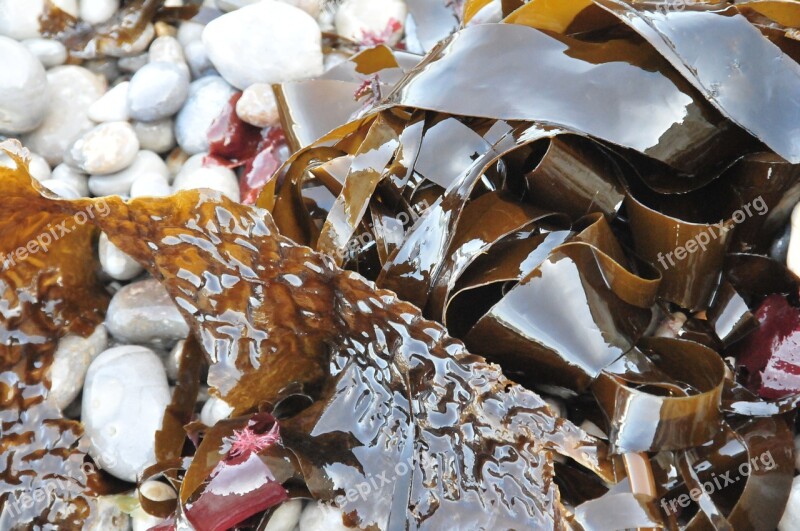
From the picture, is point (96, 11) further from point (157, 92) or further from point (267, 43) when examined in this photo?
point (267, 43)

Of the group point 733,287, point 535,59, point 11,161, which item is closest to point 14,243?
point 11,161

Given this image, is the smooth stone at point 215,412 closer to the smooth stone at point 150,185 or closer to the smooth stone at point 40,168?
the smooth stone at point 150,185

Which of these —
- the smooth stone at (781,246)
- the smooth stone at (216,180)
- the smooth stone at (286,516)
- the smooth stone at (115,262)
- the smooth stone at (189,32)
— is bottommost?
the smooth stone at (286,516)

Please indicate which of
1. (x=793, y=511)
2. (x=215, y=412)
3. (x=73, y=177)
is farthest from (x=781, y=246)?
(x=73, y=177)

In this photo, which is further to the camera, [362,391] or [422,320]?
[362,391]

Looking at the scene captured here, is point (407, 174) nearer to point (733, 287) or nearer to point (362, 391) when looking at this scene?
point (362, 391)

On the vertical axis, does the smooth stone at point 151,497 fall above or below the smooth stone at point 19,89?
below

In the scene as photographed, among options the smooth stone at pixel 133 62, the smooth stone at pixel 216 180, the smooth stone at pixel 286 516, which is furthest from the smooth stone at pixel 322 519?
the smooth stone at pixel 133 62
